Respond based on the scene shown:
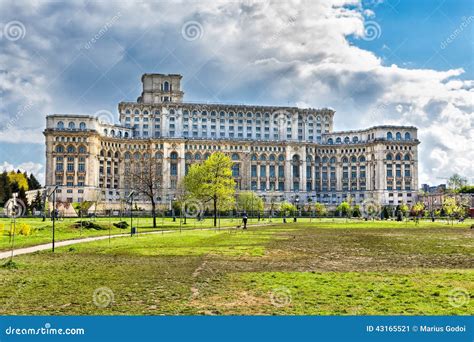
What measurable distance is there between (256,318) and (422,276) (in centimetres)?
954

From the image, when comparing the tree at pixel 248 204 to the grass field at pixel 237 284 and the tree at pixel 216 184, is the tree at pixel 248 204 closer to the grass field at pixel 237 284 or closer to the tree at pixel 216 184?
the tree at pixel 216 184

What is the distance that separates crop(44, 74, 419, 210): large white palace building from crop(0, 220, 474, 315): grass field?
132192 mm

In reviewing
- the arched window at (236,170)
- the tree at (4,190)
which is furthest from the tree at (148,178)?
the tree at (4,190)

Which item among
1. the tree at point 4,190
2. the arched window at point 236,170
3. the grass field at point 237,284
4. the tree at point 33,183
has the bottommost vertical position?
the grass field at point 237,284

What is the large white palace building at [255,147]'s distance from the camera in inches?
6255

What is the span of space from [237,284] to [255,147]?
152307 mm

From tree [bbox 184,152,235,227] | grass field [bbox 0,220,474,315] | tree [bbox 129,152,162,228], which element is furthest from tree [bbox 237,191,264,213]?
grass field [bbox 0,220,474,315]

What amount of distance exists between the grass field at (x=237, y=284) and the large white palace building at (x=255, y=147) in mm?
132192

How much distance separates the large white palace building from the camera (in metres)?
159

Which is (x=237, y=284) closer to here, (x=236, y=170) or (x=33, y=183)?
(x=236, y=170)

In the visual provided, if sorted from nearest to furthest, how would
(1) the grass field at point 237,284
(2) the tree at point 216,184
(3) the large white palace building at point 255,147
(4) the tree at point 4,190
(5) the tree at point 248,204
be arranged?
(1) the grass field at point 237,284, (2) the tree at point 216,184, (4) the tree at point 4,190, (5) the tree at point 248,204, (3) the large white palace building at point 255,147

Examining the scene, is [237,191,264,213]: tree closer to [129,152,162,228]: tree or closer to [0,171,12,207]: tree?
[129,152,162,228]: tree

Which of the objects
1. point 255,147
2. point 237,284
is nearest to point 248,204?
point 255,147

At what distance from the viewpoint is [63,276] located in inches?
712
